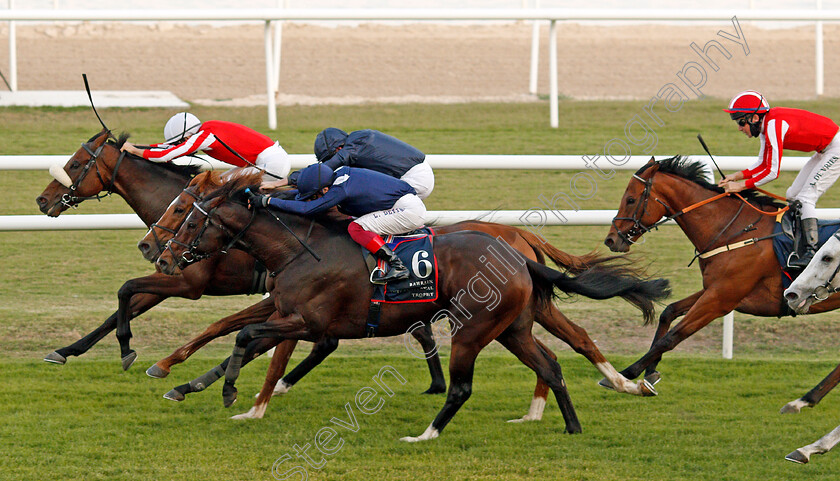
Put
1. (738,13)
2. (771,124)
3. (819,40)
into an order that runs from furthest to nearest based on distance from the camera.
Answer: (819,40) < (738,13) < (771,124)

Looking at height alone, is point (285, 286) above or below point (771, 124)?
below

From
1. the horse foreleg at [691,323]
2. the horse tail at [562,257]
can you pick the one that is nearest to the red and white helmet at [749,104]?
the horse foreleg at [691,323]

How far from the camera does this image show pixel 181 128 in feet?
20.3

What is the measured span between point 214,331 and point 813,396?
336 centimetres

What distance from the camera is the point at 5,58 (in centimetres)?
1576

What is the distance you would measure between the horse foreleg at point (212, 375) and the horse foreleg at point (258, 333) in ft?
0.58

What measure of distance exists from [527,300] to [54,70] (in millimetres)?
11869

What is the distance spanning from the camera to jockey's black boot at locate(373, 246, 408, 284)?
5039mm

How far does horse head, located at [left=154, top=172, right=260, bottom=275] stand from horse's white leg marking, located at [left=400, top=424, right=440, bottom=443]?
1.33 metres

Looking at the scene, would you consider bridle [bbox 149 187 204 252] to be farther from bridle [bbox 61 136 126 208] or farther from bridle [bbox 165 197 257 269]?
bridle [bbox 61 136 126 208]

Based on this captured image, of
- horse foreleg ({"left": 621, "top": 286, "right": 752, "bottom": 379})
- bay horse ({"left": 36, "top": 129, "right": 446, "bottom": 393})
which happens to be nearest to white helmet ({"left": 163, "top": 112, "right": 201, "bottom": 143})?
bay horse ({"left": 36, "top": 129, "right": 446, "bottom": 393})

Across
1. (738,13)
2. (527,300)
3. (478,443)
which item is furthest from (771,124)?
(738,13)

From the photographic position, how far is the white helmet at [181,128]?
243 inches

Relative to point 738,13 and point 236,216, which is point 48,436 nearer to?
point 236,216
